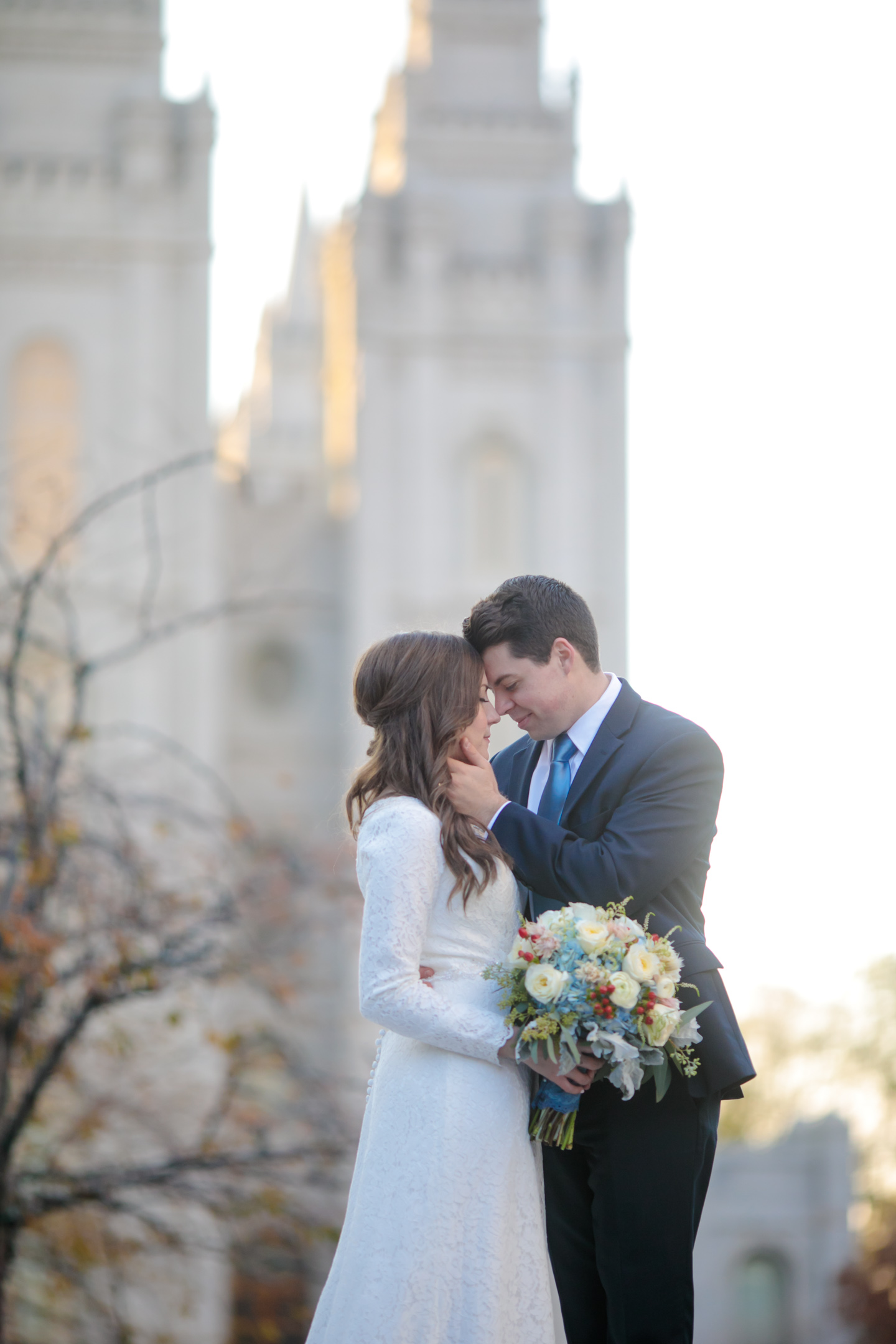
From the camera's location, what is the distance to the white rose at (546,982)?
119 inches

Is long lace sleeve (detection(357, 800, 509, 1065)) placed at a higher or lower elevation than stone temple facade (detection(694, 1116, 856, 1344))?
higher

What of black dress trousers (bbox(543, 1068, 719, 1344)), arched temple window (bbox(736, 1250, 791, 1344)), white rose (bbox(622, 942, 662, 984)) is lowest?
arched temple window (bbox(736, 1250, 791, 1344))

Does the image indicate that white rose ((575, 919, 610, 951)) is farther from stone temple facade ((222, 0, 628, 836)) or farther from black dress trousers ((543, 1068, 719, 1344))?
stone temple facade ((222, 0, 628, 836))

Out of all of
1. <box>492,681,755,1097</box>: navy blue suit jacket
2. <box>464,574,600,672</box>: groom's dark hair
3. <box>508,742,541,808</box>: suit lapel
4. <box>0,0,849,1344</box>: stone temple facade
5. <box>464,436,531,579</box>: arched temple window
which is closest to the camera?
<box>492,681,755,1097</box>: navy blue suit jacket

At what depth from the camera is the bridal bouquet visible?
3.04m

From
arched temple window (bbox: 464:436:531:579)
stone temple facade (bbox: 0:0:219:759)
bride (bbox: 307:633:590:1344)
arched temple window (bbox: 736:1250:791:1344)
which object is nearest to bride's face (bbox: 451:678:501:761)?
bride (bbox: 307:633:590:1344)

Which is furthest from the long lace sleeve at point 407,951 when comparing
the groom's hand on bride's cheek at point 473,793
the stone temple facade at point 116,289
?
the stone temple facade at point 116,289

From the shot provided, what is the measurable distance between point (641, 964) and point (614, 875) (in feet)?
0.68

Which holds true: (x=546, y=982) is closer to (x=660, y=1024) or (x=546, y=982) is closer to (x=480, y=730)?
(x=660, y=1024)

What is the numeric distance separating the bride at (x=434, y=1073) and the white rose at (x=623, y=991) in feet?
0.70

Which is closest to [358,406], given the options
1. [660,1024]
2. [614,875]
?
[614,875]

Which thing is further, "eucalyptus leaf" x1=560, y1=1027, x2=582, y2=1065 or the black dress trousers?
the black dress trousers

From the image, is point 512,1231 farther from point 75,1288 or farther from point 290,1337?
point 290,1337

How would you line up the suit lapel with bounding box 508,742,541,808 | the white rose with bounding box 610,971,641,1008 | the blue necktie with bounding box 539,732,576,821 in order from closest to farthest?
1. the white rose with bounding box 610,971,641,1008
2. the blue necktie with bounding box 539,732,576,821
3. the suit lapel with bounding box 508,742,541,808
